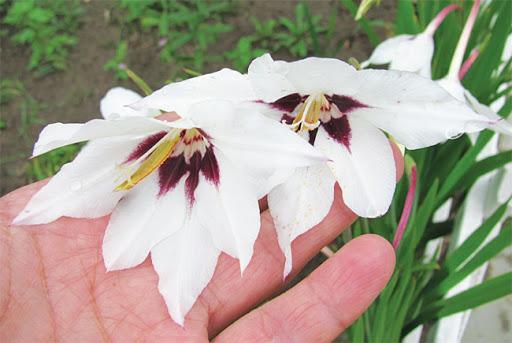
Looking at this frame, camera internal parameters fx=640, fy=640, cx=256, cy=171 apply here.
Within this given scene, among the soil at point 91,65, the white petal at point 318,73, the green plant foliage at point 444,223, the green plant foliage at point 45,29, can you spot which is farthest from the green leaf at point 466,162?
the green plant foliage at point 45,29

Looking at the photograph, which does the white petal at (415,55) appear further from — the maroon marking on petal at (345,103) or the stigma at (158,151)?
the stigma at (158,151)

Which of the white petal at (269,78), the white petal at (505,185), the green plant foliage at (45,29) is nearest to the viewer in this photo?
the white petal at (269,78)

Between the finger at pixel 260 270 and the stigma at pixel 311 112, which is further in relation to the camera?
the finger at pixel 260 270

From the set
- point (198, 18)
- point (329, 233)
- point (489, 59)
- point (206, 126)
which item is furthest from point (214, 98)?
point (198, 18)

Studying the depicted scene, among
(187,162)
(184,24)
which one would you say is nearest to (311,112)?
(187,162)

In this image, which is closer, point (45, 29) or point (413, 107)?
point (413, 107)

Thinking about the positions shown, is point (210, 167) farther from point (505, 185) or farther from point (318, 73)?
point (505, 185)

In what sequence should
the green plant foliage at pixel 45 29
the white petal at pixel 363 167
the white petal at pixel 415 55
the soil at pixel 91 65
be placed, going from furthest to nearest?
1. the green plant foliage at pixel 45 29
2. the soil at pixel 91 65
3. the white petal at pixel 415 55
4. the white petal at pixel 363 167
